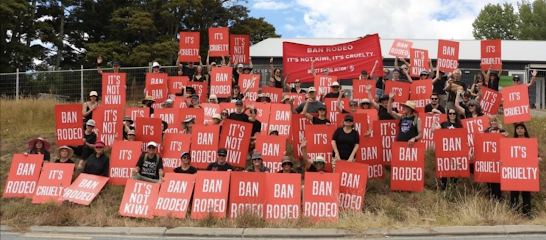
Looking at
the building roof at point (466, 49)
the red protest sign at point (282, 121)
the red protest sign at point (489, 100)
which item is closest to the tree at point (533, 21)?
the building roof at point (466, 49)

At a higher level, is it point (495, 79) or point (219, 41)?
point (219, 41)

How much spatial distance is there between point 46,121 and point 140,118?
6.55 metres

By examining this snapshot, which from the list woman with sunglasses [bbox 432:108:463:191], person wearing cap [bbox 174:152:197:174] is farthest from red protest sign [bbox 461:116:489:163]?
person wearing cap [bbox 174:152:197:174]

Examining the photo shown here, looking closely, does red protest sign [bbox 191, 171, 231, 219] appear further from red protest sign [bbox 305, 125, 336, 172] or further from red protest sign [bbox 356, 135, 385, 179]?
red protest sign [bbox 356, 135, 385, 179]

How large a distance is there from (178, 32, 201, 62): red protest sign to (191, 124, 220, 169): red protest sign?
5624 millimetres

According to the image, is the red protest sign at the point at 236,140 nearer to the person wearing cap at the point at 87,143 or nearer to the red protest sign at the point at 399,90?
the person wearing cap at the point at 87,143

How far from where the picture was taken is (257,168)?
32.1ft

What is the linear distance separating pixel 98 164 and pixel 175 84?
4578 mm

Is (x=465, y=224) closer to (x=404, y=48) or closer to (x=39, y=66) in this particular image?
(x=404, y=48)

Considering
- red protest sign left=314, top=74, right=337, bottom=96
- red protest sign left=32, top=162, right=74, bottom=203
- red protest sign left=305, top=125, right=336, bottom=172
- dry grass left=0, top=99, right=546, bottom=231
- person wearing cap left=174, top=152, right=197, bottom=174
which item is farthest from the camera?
red protest sign left=314, top=74, right=337, bottom=96

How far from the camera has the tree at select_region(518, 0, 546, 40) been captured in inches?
2093

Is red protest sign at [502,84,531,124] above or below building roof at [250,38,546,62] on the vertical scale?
below

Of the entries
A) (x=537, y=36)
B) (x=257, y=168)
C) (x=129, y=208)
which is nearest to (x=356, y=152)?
(x=257, y=168)

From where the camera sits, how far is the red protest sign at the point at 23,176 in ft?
35.2
